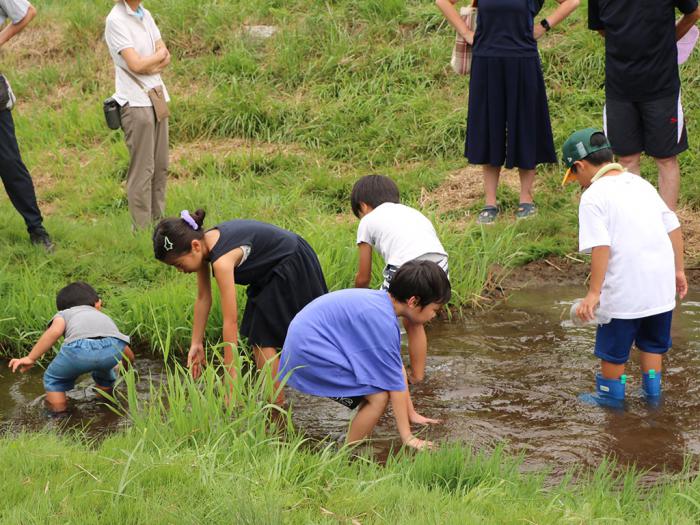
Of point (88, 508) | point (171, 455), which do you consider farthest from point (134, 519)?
point (171, 455)

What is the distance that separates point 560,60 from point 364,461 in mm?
6261

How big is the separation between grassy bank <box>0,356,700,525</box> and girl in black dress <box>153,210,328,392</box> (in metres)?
0.58

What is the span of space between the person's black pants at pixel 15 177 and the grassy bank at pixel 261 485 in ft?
10.2

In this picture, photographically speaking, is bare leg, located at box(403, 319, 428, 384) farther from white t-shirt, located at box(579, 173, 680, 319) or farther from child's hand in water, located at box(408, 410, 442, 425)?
white t-shirt, located at box(579, 173, 680, 319)

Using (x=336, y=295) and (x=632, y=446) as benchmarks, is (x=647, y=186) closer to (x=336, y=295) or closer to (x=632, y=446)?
(x=632, y=446)

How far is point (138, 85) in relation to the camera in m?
7.12

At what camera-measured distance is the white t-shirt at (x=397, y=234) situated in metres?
5.23

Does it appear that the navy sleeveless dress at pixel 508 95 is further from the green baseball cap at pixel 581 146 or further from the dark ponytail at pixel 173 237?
the dark ponytail at pixel 173 237

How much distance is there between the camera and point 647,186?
187 inches

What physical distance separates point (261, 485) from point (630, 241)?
2087 millimetres

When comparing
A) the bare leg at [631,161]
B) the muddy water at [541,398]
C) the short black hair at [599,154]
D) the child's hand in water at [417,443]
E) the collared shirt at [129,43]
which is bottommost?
the muddy water at [541,398]

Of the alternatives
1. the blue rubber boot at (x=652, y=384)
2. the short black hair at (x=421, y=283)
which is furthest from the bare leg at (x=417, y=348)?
the blue rubber boot at (x=652, y=384)

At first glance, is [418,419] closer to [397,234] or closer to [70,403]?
[397,234]

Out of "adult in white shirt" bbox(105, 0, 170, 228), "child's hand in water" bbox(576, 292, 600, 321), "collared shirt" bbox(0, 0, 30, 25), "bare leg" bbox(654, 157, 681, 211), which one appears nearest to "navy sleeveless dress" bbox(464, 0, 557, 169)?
"bare leg" bbox(654, 157, 681, 211)
